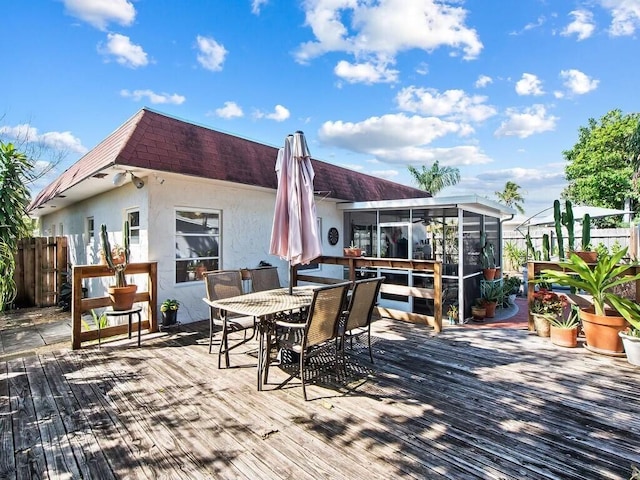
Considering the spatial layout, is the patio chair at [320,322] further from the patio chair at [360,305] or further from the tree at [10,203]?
the tree at [10,203]

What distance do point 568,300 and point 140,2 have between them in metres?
9.34

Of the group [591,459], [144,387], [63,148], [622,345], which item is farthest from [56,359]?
[63,148]

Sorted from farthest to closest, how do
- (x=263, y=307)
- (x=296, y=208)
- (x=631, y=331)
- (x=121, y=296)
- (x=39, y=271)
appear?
(x=39, y=271), (x=121, y=296), (x=296, y=208), (x=631, y=331), (x=263, y=307)

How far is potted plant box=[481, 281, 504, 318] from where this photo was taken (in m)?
6.53

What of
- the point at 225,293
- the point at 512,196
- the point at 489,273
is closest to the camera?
the point at 225,293

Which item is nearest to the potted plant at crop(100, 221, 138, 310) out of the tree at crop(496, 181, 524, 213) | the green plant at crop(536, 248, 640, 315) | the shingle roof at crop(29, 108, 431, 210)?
the shingle roof at crop(29, 108, 431, 210)

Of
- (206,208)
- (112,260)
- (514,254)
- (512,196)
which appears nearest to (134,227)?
(206,208)

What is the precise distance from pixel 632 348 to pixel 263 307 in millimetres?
4472

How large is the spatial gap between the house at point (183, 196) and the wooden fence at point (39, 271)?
1014 mm

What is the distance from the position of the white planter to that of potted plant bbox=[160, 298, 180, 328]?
6.64m

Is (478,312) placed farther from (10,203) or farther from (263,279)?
(10,203)

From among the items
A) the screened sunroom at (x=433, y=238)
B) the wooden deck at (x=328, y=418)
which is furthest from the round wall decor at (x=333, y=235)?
the wooden deck at (x=328, y=418)

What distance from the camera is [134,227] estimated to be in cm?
614

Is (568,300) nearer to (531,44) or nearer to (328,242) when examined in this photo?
(328,242)
